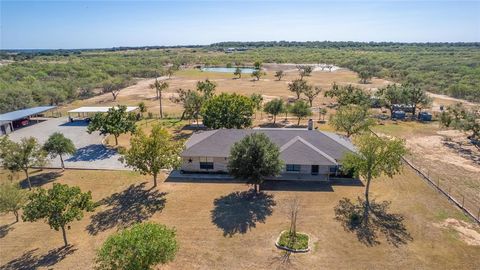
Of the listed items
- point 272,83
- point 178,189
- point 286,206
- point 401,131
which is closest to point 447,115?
point 401,131

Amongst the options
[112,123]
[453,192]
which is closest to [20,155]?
[112,123]

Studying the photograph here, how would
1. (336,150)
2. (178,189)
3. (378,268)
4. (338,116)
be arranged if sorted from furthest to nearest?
(338,116) → (336,150) → (178,189) → (378,268)

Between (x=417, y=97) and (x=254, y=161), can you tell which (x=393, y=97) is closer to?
(x=417, y=97)

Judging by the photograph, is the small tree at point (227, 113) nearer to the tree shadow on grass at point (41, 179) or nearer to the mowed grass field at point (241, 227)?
the mowed grass field at point (241, 227)

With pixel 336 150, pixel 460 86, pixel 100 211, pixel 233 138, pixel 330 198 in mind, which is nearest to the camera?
pixel 100 211

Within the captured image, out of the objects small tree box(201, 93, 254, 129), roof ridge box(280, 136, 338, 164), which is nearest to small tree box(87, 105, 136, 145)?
small tree box(201, 93, 254, 129)

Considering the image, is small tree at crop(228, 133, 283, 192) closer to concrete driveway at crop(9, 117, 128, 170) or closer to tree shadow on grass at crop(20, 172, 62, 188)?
concrete driveway at crop(9, 117, 128, 170)

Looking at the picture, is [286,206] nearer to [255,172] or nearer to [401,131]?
[255,172]
